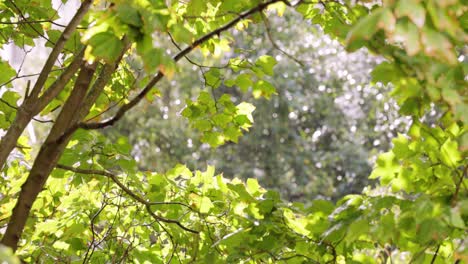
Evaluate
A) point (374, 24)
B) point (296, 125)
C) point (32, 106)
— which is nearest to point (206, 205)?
point (32, 106)

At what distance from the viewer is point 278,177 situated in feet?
32.3

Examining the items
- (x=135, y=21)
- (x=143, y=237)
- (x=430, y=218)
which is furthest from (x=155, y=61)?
(x=143, y=237)

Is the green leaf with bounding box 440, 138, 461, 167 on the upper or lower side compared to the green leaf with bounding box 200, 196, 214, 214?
lower

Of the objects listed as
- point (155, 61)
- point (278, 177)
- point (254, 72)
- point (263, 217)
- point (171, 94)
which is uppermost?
point (171, 94)

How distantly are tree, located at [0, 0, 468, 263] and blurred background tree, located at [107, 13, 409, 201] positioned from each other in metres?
7.27

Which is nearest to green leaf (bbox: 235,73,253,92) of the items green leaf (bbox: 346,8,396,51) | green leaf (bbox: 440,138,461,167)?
green leaf (bbox: 440,138,461,167)

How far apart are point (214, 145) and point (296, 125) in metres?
8.11

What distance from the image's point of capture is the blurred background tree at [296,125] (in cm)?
970

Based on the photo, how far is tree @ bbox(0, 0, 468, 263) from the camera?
3.72 feet

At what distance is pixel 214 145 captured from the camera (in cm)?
214

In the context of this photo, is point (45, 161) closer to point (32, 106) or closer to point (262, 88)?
point (32, 106)

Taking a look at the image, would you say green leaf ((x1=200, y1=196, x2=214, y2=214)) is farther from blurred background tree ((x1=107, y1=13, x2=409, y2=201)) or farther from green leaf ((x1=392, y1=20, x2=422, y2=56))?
blurred background tree ((x1=107, y1=13, x2=409, y2=201))

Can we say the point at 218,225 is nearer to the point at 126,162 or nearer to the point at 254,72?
the point at 126,162

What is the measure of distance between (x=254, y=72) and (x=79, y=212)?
23.3 inches
